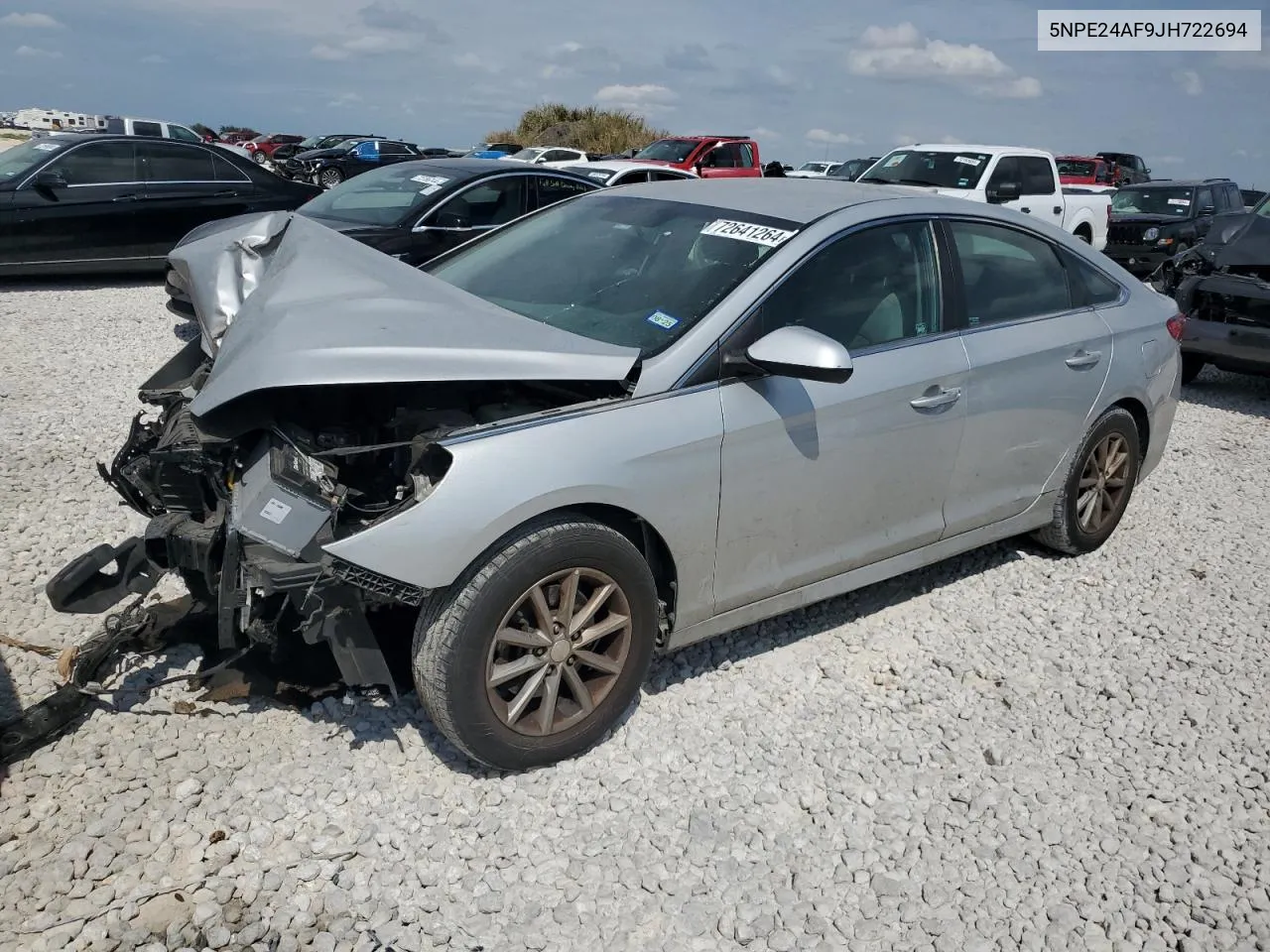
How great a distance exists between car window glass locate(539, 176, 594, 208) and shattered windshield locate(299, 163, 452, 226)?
91 centimetres

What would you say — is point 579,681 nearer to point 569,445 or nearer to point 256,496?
point 569,445

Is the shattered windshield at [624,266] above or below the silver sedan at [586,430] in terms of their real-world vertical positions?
above

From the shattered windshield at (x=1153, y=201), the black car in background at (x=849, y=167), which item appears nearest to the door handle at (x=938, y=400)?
the shattered windshield at (x=1153, y=201)

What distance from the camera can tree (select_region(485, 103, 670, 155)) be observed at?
1431 inches

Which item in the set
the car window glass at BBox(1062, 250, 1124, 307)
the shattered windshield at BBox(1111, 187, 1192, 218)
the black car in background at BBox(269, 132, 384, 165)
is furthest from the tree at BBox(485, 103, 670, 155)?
the car window glass at BBox(1062, 250, 1124, 307)

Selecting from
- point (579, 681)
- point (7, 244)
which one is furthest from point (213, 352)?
point (7, 244)

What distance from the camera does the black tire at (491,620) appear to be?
282 cm

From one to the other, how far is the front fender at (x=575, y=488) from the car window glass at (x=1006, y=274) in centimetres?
145

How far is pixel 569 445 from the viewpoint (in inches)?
115

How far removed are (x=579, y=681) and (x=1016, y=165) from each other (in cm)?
1267

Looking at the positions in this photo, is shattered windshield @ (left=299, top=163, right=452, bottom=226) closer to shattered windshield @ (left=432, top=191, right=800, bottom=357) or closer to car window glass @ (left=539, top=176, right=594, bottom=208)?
car window glass @ (left=539, top=176, right=594, bottom=208)

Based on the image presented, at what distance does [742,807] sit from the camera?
10.0 feet

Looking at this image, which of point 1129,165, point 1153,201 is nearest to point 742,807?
point 1153,201

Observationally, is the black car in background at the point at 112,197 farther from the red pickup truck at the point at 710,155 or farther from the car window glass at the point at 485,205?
the red pickup truck at the point at 710,155
